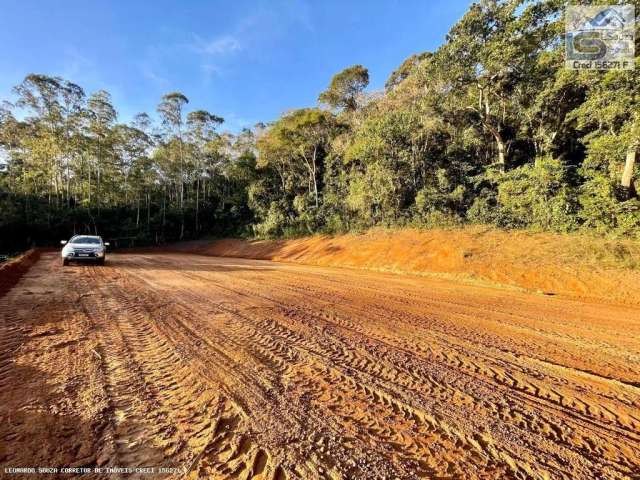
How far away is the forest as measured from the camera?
1208cm

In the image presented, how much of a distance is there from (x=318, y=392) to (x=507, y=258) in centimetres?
1086

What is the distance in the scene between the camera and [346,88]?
25.5m

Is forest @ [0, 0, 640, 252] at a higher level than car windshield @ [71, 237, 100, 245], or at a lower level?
higher

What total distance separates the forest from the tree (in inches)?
4.4

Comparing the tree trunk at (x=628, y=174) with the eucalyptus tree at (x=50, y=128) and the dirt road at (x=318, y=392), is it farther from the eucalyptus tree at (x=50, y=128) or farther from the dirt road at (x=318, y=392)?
the eucalyptus tree at (x=50, y=128)

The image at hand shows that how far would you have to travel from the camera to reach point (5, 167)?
32.7 metres

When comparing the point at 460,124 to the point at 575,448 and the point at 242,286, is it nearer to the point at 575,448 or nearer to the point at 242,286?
the point at 242,286

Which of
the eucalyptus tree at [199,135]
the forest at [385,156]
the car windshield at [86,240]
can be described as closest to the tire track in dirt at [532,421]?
the forest at [385,156]

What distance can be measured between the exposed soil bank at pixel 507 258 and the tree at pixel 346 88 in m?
13.5

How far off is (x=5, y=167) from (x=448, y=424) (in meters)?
48.8

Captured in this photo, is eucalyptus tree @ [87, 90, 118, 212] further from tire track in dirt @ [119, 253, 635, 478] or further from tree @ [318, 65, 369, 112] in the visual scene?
tire track in dirt @ [119, 253, 635, 478]

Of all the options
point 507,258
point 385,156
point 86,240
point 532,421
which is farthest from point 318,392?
point 385,156

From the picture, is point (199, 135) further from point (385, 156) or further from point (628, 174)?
point (628, 174)

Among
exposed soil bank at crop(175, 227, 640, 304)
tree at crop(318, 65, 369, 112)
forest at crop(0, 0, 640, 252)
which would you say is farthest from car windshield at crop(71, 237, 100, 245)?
tree at crop(318, 65, 369, 112)
